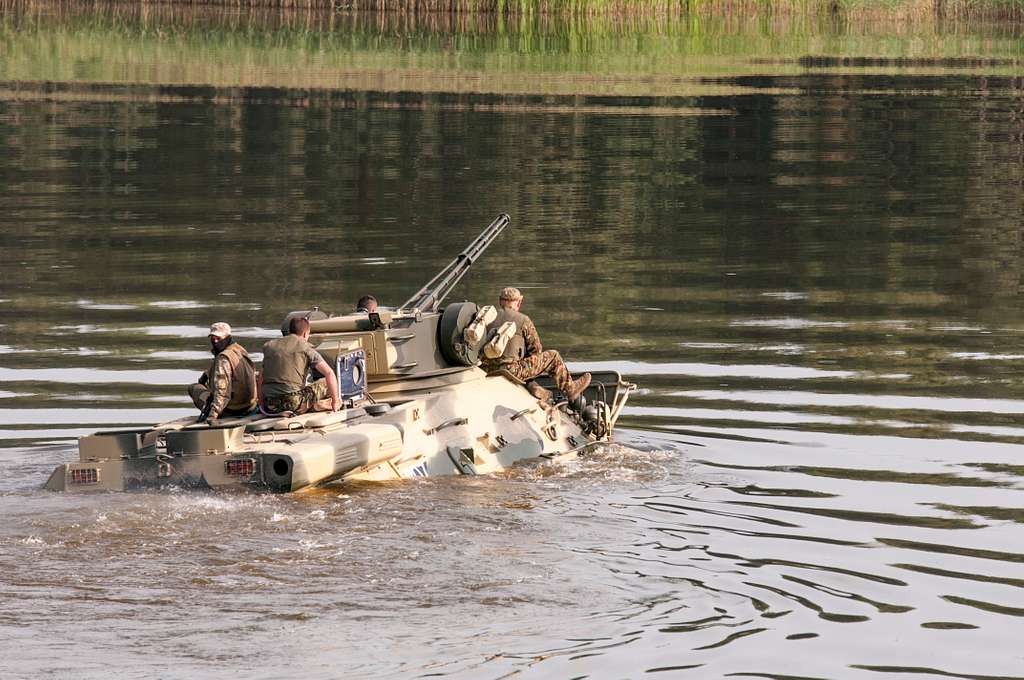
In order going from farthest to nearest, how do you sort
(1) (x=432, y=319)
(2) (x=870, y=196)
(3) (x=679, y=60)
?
(3) (x=679, y=60) → (2) (x=870, y=196) → (1) (x=432, y=319)

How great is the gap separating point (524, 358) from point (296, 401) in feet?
11.7

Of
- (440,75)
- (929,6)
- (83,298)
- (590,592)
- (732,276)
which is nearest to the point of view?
(590,592)

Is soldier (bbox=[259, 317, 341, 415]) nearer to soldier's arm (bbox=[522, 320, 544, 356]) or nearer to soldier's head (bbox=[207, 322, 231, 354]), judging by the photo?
soldier's head (bbox=[207, 322, 231, 354])

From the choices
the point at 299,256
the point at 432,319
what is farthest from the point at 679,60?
the point at 432,319

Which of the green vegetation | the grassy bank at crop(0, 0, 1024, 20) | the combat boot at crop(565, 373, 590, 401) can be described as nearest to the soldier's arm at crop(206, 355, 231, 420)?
the combat boot at crop(565, 373, 590, 401)

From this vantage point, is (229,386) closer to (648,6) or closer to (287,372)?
(287,372)

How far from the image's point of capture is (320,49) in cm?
7000

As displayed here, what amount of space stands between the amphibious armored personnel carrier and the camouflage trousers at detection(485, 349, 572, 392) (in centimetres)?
19

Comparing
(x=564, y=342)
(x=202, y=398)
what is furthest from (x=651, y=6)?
(x=202, y=398)

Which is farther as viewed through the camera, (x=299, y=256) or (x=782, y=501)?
(x=299, y=256)

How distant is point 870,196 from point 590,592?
1158 inches

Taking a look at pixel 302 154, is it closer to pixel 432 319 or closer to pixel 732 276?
pixel 732 276

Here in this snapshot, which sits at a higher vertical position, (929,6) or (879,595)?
(929,6)

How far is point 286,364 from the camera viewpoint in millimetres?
17438
